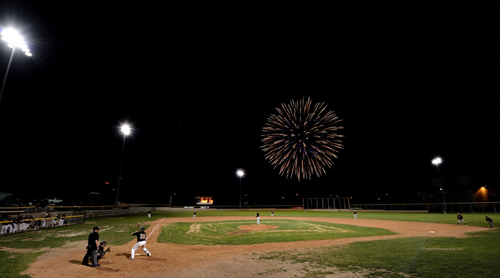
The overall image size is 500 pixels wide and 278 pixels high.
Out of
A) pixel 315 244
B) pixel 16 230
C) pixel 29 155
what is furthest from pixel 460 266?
pixel 29 155

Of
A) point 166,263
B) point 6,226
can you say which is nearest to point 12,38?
point 6,226

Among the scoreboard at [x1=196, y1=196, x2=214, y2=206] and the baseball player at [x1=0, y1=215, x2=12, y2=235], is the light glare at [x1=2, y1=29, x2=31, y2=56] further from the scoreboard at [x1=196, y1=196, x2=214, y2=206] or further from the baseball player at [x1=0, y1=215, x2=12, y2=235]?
the scoreboard at [x1=196, y1=196, x2=214, y2=206]

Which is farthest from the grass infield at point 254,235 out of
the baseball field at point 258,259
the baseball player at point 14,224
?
the baseball player at point 14,224

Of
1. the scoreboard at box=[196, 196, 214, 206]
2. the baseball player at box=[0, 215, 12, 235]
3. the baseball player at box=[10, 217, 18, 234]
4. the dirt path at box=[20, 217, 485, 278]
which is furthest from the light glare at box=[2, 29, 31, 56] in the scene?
the scoreboard at box=[196, 196, 214, 206]

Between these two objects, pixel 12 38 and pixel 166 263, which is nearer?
pixel 166 263

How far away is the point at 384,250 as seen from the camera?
14016 mm

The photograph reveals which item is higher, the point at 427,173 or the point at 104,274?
the point at 427,173

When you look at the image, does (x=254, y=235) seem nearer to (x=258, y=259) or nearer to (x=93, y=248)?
(x=258, y=259)

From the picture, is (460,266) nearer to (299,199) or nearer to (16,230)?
(16,230)

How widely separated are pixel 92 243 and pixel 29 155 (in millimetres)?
52089

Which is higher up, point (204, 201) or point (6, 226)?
point (6, 226)

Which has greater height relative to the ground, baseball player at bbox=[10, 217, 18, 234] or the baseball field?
baseball player at bbox=[10, 217, 18, 234]

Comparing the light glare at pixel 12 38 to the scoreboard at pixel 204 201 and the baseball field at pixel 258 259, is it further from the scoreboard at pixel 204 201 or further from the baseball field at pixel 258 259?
the scoreboard at pixel 204 201

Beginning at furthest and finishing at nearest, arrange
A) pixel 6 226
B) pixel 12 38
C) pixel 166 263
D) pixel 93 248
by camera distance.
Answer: pixel 6 226, pixel 12 38, pixel 166 263, pixel 93 248
